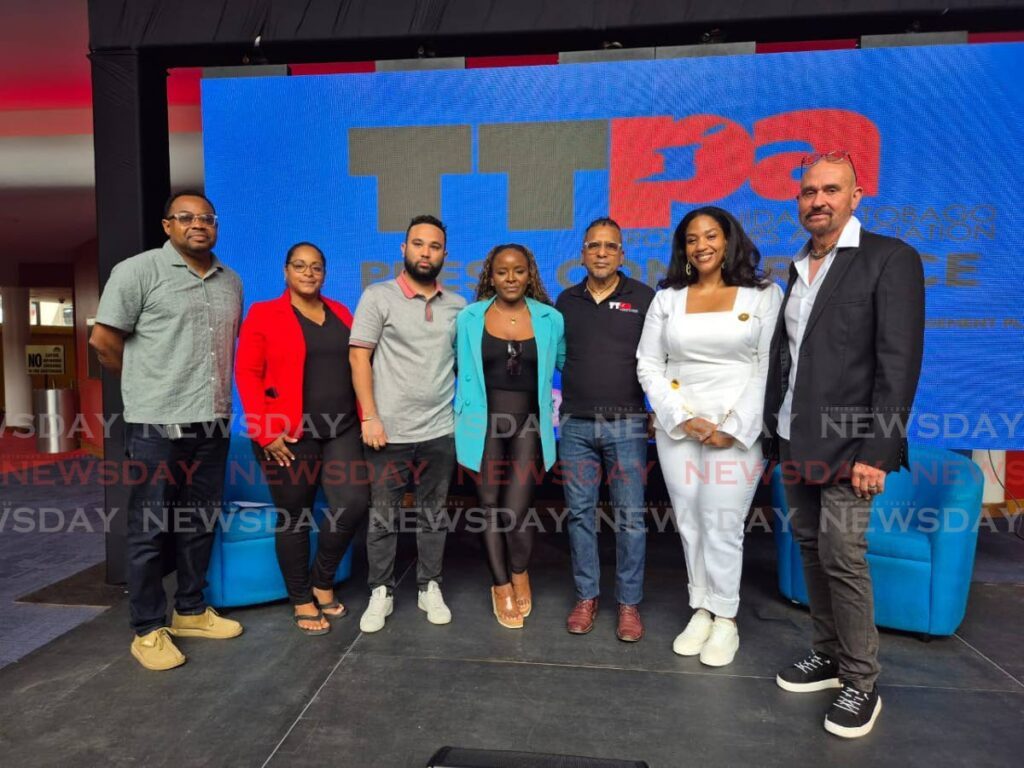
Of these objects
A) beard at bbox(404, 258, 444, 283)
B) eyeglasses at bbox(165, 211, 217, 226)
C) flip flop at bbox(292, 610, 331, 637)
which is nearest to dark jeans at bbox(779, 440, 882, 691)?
beard at bbox(404, 258, 444, 283)

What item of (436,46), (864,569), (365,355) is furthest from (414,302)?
(864,569)

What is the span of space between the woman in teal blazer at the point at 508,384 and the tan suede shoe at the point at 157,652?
1.32 m

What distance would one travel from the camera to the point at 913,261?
191 centimetres

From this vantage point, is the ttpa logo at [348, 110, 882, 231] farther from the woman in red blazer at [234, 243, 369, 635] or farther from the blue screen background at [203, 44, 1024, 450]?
the woman in red blazer at [234, 243, 369, 635]

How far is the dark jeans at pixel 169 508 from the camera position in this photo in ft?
8.07

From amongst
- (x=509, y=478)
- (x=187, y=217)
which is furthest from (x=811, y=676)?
(x=187, y=217)

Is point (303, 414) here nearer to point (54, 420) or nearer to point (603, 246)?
point (603, 246)

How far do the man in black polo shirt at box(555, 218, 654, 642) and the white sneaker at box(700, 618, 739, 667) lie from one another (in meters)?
0.30

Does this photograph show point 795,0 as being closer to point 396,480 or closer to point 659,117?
point 659,117

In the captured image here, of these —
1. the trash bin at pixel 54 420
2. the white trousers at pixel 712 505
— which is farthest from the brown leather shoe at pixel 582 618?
the trash bin at pixel 54 420

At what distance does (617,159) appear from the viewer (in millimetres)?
3510

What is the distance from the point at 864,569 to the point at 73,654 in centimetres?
298

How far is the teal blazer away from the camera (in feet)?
8.56

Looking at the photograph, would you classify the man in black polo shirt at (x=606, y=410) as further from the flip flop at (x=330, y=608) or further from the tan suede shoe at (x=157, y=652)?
the tan suede shoe at (x=157, y=652)
